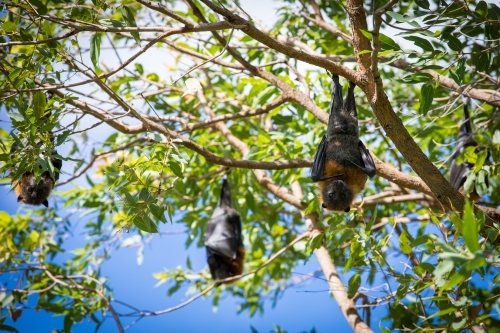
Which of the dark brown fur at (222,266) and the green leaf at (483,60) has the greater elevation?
the dark brown fur at (222,266)

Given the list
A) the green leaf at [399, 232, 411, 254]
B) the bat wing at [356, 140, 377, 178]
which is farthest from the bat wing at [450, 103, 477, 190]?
the green leaf at [399, 232, 411, 254]

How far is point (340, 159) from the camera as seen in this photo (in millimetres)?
4590

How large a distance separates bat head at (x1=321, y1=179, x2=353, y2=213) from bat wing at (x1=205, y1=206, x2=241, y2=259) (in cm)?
187

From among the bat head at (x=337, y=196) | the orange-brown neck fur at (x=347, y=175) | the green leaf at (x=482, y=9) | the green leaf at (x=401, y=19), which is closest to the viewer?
the green leaf at (x=401, y=19)

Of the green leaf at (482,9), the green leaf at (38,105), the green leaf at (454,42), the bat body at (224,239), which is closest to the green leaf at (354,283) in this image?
the green leaf at (454,42)

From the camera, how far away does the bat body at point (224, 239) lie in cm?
612

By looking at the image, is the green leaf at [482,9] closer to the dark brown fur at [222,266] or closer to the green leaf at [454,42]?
the green leaf at [454,42]

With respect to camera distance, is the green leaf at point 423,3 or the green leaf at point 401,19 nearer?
the green leaf at point 401,19

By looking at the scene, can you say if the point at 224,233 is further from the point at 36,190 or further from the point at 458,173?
the point at 458,173

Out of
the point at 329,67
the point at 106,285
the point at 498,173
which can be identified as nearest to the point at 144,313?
the point at 106,285

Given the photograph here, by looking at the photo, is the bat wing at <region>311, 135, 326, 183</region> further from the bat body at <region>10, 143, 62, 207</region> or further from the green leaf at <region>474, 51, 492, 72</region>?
the bat body at <region>10, 143, 62, 207</region>

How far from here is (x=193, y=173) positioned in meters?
6.08

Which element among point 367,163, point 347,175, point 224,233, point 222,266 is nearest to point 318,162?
point 367,163

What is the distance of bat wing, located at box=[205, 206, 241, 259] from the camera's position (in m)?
6.15
